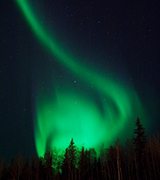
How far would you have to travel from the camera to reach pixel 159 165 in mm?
33812

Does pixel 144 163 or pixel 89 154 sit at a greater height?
pixel 89 154

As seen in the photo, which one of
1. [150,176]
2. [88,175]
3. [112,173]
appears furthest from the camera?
[88,175]

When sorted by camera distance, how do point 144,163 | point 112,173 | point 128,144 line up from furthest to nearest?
point 112,173
point 128,144
point 144,163

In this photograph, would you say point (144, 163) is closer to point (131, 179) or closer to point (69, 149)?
point (131, 179)

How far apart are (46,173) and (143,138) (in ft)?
86.6

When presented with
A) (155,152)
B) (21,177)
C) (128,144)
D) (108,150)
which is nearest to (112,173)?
(108,150)

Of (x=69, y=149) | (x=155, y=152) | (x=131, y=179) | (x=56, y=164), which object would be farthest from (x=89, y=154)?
(x=155, y=152)

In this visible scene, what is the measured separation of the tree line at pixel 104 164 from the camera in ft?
114

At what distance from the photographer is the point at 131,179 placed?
3706cm

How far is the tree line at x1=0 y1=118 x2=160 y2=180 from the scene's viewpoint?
3466 cm

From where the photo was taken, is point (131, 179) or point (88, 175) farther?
point (88, 175)

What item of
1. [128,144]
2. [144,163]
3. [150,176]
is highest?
[128,144]

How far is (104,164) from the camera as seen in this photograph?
140 feet

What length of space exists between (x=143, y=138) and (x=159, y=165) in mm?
5595
